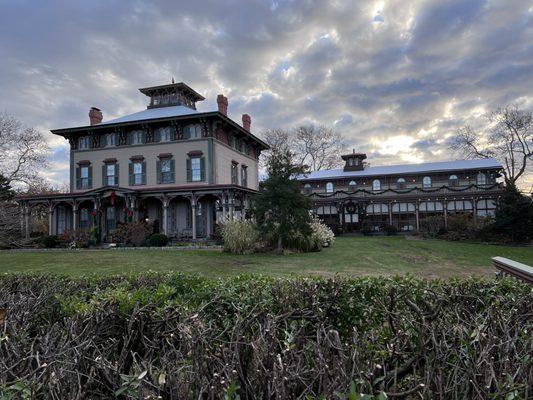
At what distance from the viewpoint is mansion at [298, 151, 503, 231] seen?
132 ft

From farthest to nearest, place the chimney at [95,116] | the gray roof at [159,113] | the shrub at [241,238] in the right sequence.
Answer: the chimney at [95,116], the gray roof at [159,113], the shrub at [241,238]

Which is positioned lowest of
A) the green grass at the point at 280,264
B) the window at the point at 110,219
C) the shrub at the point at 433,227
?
the green grass at the point at 280,264

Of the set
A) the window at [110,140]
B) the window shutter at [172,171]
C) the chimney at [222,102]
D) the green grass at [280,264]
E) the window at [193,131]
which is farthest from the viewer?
the chimney at [222,102]

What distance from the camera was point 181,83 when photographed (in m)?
31.6

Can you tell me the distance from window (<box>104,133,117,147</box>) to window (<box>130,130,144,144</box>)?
5.02 feet

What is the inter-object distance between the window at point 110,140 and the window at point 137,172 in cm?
257

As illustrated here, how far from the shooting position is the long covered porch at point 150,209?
26812 millimetres

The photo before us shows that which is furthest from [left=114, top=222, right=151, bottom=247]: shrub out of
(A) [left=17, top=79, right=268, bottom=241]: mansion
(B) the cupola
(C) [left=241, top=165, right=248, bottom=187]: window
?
(B) the cupola

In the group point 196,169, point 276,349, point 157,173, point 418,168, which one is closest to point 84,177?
point 157,173

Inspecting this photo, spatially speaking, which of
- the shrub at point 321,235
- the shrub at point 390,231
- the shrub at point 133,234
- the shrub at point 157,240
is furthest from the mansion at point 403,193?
the shrub at point 133,234

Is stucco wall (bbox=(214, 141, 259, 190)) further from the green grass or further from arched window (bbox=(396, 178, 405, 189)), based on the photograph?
arched window (bbox=(396, 178, 405, 189))

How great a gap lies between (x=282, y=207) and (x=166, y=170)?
13.7 m

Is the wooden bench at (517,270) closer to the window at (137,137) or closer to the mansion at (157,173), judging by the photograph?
the mansion at (157,173)

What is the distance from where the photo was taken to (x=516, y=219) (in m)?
27.2
